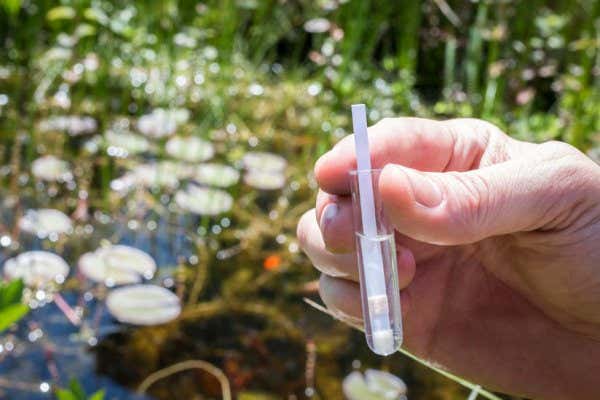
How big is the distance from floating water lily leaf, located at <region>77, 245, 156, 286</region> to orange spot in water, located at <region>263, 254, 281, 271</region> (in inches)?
8.3

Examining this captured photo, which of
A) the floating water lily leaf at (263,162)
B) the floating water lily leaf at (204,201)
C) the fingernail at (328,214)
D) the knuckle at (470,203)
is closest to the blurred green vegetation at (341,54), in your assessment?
the floating water lily leaf at (263,162)

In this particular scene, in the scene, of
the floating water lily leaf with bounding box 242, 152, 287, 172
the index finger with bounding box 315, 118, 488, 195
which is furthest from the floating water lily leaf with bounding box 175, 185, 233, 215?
the index finger with bounding box 315, 118, 488, 195

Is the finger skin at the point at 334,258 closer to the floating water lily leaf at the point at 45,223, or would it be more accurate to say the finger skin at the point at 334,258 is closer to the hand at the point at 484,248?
the hand at the point at 484,248

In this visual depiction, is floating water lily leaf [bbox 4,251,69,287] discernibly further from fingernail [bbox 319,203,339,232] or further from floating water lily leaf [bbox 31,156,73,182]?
fingernail [bbox 319,203,339,232]

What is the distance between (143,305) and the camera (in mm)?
1442

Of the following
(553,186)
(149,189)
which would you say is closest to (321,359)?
(149,189)

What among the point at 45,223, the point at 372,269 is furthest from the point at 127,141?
the point at 372,269

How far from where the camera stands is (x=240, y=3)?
2.42 m

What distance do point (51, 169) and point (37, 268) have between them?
372 mm

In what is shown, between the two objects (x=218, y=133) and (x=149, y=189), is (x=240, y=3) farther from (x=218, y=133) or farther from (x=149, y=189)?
(x=149, y=189)

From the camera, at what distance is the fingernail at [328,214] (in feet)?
2.64

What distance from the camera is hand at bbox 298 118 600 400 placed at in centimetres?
70

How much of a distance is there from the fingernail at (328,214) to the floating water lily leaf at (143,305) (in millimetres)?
674

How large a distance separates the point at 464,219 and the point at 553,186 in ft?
0.40
